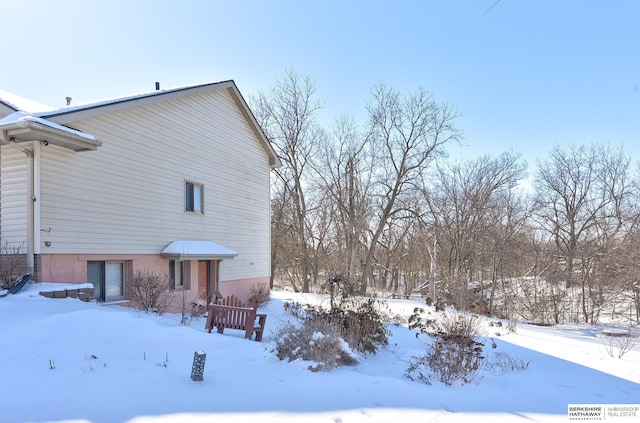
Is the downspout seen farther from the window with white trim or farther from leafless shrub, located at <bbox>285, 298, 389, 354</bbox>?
leafless shrub, located at <bbox>285, 298, 389, 354</bbox>

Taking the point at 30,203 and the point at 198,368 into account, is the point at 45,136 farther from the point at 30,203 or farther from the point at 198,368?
the point at 198,368

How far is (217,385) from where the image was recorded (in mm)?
4148

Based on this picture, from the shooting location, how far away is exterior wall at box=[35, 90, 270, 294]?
28.9 feet

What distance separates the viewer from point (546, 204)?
25.5 metres

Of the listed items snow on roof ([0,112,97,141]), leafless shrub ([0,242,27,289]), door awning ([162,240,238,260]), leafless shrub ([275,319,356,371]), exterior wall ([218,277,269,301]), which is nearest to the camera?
leafless shrub ([275,319,356,371])

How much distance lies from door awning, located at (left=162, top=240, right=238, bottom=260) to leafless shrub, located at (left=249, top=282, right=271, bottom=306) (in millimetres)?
2069

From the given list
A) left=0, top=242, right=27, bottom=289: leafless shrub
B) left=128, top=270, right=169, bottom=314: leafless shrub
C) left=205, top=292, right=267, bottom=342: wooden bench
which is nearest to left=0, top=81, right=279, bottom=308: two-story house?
left=0, top=242, right=27, bottom=289: leafless shrub

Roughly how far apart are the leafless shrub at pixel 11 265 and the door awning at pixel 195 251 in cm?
339

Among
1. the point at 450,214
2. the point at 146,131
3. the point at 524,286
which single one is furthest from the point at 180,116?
the point at 450,214

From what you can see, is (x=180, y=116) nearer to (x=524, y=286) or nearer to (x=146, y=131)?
(x=146, y=131)

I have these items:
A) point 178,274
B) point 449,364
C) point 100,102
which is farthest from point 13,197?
point 449,364

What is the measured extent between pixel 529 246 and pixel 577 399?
18.4 metres

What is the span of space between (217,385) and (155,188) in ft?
26.7

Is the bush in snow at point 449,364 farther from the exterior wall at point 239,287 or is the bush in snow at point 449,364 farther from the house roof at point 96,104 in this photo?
the exterior wall at point 239,287
